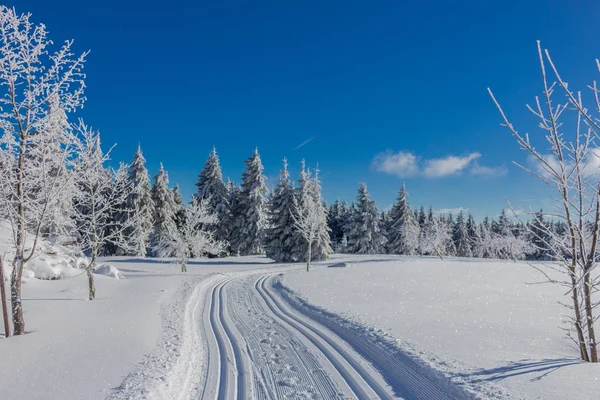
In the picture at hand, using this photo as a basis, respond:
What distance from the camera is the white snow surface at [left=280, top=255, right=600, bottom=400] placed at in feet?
19.3

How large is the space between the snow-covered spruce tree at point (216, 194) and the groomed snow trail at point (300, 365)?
31113 millimetres

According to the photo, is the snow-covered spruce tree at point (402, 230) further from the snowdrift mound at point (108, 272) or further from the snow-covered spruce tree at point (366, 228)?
the snowdrift mound at point (108, 272)

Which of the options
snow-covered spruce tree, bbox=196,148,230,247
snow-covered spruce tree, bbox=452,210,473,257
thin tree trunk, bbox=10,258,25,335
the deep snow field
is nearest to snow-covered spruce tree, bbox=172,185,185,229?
snow-covered spruce tree, bbox=196,148,230,247

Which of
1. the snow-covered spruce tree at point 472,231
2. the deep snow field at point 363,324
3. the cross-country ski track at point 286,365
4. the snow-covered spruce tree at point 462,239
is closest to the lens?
the deep snow field at point 363,324

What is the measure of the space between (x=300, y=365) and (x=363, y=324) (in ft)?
10.7

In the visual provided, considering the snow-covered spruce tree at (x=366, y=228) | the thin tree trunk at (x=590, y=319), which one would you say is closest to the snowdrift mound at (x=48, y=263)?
the thin tree trunk at (x=590, y=319)

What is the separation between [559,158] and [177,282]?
19264mm

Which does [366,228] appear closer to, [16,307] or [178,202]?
[178,202]

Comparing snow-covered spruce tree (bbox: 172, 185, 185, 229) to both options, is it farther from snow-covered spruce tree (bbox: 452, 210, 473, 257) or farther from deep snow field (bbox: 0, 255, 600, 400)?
snow-covered spruce tree (bbox: 452, 210, 473, 257)

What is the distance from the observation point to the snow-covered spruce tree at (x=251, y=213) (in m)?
41.3

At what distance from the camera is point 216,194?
4284 cm

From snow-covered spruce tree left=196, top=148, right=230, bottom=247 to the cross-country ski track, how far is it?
101 feet

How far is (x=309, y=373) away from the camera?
273 inches

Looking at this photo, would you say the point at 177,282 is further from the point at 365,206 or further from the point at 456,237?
the point at 456,237
